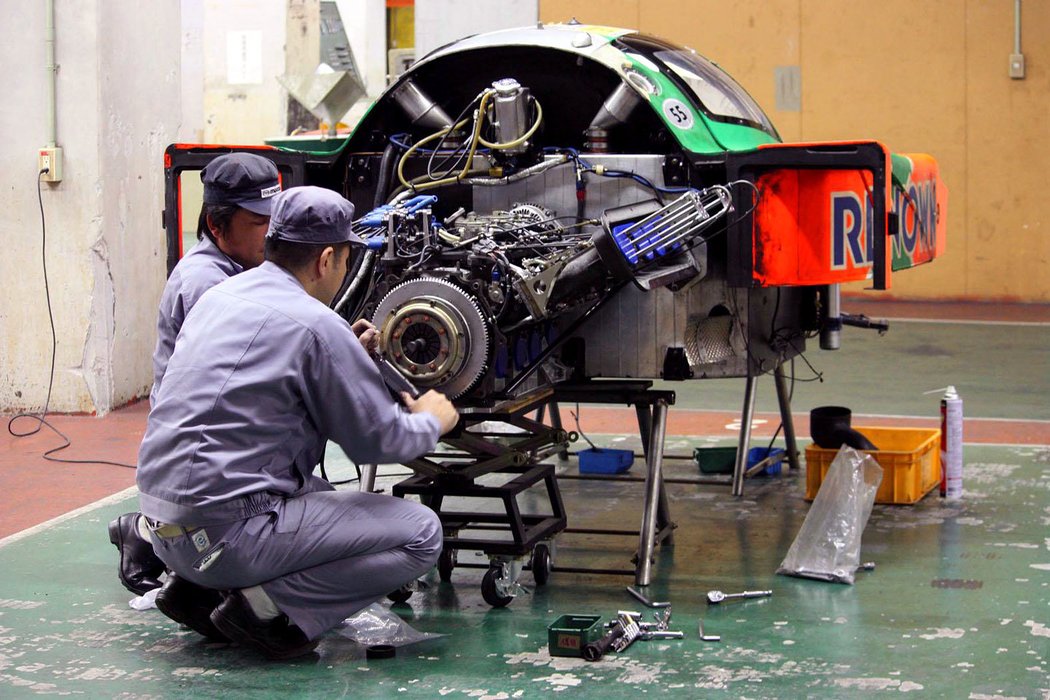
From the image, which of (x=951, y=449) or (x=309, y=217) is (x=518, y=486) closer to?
(x=309, y=217)

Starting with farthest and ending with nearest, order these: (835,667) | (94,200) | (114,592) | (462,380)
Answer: (94,200)
(114,592)
(462,380)
(835,667)

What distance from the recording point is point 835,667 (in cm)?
435

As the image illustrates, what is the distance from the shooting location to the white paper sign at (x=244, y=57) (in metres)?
25.7

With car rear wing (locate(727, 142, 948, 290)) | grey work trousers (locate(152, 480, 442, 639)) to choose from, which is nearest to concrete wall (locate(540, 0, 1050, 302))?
car rear wing (locate(727, 142, 948, 290))

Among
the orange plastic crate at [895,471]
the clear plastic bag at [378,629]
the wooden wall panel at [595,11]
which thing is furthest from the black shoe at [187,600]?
the wooden wall panel at [595,11]

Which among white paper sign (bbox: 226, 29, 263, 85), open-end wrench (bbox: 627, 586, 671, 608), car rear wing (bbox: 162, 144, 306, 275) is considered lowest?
open-end wrench (bbox: 627, 586, 671, 608)

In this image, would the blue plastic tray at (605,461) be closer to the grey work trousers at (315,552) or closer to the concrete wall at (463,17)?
the grey work trousers at (315,552)

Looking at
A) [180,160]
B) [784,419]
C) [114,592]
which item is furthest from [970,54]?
[114,592]

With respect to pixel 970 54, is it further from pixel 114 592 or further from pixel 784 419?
pixel 114 592

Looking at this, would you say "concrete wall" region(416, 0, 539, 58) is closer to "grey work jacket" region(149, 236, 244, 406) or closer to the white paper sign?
"grey work jacket" region(149, 236, 244, 406)

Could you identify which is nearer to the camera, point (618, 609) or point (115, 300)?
point (618, 609)

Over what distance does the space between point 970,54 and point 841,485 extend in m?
10.4

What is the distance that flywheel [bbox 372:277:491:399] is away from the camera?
4.90 meters

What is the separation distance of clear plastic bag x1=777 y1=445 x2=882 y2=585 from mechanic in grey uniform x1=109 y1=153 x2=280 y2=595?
7.29ft
